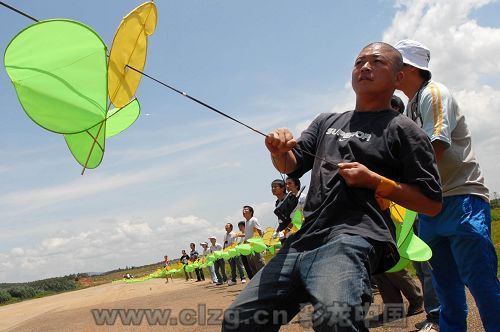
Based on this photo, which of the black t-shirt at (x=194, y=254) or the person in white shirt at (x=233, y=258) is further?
the black t-shirt at (x=194, y=254)

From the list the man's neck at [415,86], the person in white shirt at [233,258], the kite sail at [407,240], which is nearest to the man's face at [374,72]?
the man's neck at [415,86]

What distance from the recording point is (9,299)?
49906 mm

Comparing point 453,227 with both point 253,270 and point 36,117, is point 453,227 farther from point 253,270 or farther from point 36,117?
point 253,270

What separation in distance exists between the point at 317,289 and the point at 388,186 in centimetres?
56

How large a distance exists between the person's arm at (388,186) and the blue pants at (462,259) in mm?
881

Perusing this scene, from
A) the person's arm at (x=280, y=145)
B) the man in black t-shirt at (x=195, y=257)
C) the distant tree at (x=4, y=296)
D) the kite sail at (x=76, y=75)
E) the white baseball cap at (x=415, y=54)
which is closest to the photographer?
the person's arm at (x=280, y=145)

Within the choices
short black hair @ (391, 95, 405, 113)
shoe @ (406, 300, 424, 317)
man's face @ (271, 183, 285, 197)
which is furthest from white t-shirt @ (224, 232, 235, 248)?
short black hair @ (391, 95, 405, 113)

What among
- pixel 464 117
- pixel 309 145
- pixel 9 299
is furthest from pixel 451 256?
pixel 9 299

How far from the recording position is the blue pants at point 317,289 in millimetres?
1955

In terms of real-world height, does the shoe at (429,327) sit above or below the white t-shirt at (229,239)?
below

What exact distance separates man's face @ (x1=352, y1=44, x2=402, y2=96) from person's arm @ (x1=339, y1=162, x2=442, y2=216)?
494 mm

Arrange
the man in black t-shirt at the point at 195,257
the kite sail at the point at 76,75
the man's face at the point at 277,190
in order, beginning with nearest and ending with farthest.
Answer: the kite sail at the point at 76,75 → the man's face at the point at 277,190 → the man in black t-shirt at the point at 195,257

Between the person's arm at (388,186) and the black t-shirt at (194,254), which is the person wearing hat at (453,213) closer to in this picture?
the person's arm at (388,186)

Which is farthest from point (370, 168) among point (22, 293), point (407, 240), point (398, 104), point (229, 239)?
point (22, 293)
